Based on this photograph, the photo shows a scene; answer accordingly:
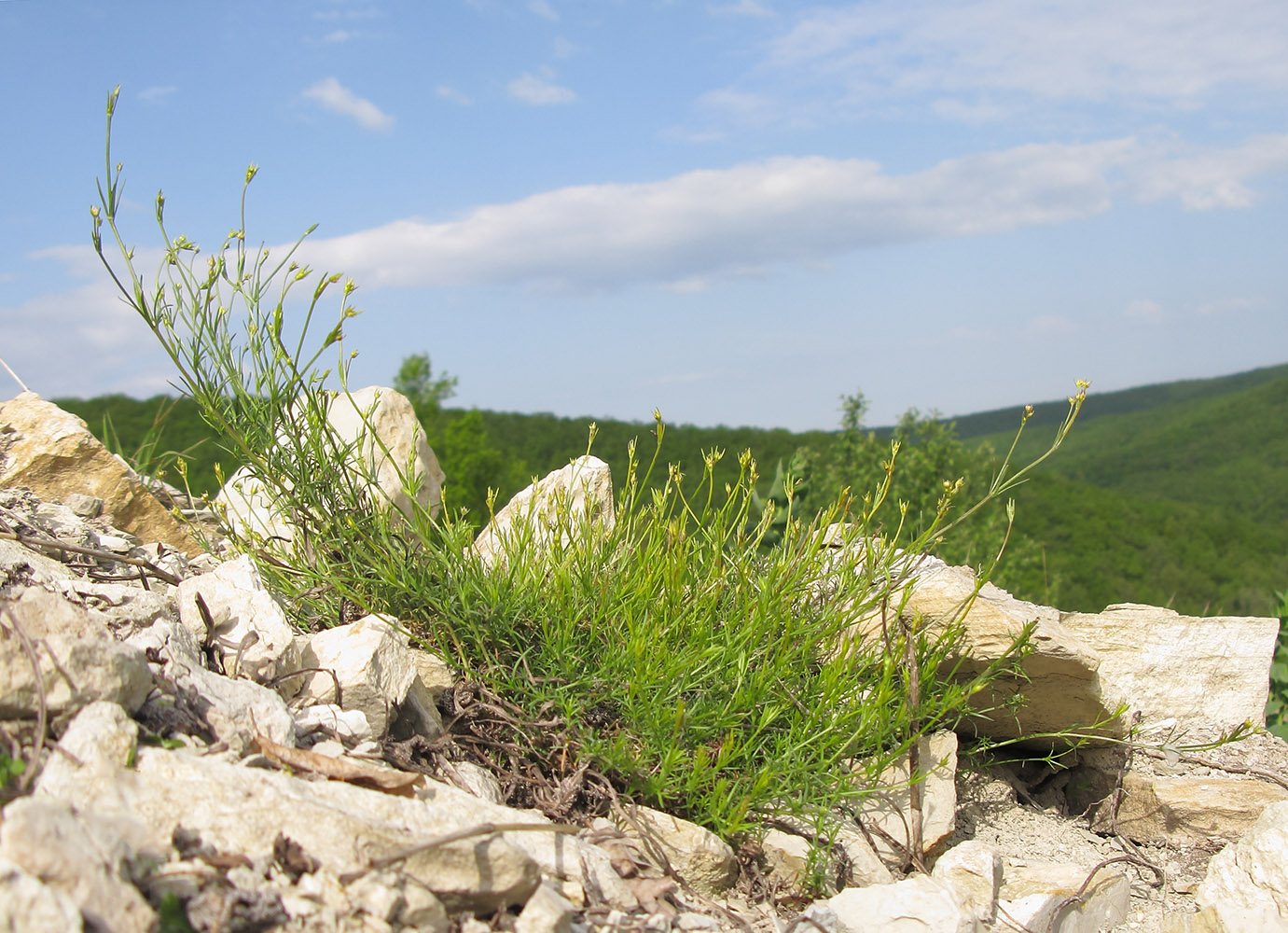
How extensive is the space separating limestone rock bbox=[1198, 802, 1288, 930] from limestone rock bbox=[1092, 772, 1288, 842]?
19.7 inches

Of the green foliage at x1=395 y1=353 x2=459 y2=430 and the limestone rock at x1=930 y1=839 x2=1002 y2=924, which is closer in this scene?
the limestone rock at x1=930 y1=839 x2=1002 y2=924

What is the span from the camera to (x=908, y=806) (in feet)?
9.61

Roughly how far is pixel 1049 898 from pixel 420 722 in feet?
6.40

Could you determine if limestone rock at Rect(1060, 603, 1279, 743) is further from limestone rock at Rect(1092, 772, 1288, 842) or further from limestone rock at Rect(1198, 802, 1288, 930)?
limestone rock at Rect(1198, 802, 1288, 930)

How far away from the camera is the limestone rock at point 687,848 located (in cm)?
242

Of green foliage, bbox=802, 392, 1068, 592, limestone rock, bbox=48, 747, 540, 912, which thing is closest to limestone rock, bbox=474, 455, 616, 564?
limestone rock, bbox=48, 747, 540, 912

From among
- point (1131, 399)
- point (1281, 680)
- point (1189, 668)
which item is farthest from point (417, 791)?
point (1131, 399)

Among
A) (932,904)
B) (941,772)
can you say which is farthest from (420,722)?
(941,772)

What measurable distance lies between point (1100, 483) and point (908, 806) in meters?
44.3

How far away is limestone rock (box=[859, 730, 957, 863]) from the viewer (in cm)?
285

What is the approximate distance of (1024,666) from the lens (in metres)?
3.40

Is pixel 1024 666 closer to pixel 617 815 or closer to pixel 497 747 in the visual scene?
pixel 617 815

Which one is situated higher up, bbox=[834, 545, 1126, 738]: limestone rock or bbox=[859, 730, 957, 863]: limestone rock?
bbox=[834, 545, 1126, 738]: limestone rock

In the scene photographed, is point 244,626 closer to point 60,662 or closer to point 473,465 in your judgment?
point 60,662
